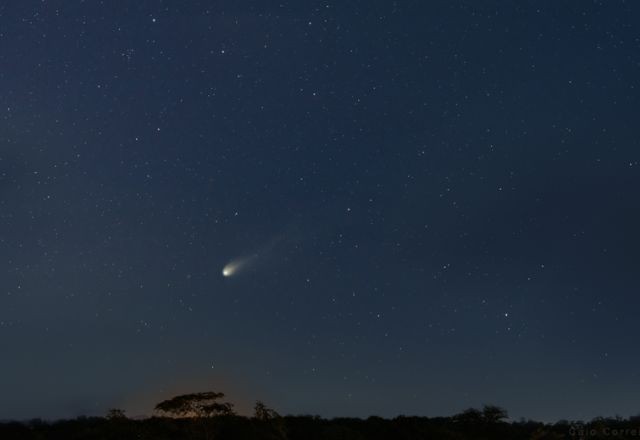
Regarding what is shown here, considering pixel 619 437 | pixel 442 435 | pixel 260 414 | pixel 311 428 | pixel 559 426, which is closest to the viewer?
pixel 619 437

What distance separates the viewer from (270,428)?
4347cm

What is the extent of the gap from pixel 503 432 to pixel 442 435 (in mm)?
7949

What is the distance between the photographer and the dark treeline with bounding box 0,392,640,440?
40.8 metres

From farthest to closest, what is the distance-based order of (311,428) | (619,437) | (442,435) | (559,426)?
(559,426) < (311,428) < (442,435) < (619,437)

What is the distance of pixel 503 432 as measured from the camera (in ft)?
152

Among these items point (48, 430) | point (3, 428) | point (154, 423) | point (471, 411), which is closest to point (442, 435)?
point (471, 411)

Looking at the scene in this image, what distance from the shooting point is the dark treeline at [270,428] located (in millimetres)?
40781

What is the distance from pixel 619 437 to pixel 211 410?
23481mm

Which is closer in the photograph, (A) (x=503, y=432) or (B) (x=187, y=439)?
(B) (x=187, y=439)

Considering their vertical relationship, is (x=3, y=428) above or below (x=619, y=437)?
above

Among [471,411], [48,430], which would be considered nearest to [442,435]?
[471,411]

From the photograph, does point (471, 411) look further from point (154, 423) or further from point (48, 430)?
point (48, 430)

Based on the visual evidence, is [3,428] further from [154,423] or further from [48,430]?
[154,423]

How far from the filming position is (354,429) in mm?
47406
